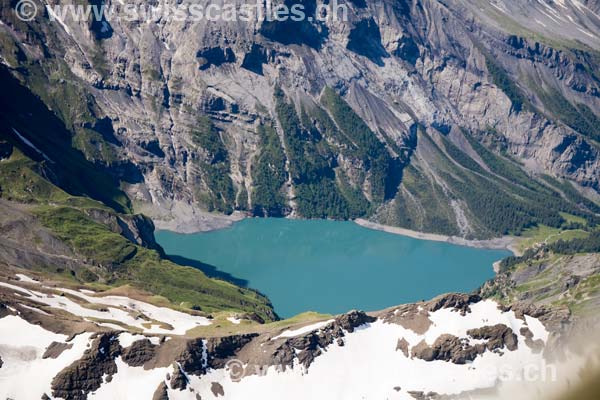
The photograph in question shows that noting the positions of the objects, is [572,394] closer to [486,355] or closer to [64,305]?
[486,355]

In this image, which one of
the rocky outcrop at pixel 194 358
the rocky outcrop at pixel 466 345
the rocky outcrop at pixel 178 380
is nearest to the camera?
the rocky outcrop at pixel 178 380

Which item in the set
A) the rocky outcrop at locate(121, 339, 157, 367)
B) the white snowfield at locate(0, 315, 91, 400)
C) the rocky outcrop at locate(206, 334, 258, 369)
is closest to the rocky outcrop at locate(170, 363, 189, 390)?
the rocky outcrop at locate(121, 339, 157, 367)

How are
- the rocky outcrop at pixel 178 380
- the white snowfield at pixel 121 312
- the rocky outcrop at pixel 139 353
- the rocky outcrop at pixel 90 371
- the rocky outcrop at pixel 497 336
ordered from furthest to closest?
the white snowfield at pixel 121 312
the rocky outcrop at pixel 497 336
the rocky outcrop at pixel 139 353
the rocky outcrop at pixel 178 380
the rocky outcrop at pixel 90 371

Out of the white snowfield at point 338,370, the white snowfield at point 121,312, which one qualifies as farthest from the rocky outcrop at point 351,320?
the white snowfield at point 121,312

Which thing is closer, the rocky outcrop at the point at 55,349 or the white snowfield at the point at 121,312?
the rocky outcrop at the point at 55,349

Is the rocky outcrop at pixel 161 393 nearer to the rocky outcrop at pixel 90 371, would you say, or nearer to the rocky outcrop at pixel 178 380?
the rocky outcrop at pixel 178 380

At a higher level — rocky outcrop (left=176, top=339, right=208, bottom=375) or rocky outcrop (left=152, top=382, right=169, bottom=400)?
rocky outcrop (left=176, top=339, right=208, bottom=375)

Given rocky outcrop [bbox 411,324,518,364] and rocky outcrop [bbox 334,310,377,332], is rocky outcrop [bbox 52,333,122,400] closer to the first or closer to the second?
rocky outcrop [bbox 334,310,377,332]

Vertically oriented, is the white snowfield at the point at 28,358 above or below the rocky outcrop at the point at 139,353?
below
